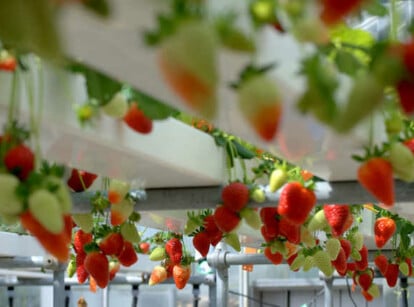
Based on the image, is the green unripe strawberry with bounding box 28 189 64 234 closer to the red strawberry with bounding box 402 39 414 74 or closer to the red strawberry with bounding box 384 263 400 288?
the red strawberry with bounding box 402 39 414 74

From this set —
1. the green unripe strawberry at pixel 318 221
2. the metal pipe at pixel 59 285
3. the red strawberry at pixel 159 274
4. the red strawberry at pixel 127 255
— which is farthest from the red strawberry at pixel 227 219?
the metal pipe at pixel 59 285

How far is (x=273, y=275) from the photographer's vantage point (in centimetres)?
953

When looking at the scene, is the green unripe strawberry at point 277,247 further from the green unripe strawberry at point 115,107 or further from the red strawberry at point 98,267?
the green unripe strawberry at point 115,107


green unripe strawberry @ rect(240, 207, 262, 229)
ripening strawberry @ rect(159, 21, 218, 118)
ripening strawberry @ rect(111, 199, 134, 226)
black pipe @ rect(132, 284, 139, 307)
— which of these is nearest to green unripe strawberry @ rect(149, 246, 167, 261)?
ripening strawberry @ rect(111, 199, 134, 226)

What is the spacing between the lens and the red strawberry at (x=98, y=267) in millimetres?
2928

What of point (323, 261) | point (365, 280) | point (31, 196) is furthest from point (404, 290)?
point (31, 196)

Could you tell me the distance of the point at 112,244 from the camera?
316cm

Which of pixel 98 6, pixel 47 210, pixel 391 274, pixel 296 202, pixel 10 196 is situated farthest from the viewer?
pixel 391 274

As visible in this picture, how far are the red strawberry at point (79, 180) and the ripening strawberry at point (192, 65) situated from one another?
2.19 metres

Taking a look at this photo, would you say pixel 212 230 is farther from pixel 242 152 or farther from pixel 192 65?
pixel 192 65

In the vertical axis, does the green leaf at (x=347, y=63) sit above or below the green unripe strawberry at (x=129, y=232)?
above

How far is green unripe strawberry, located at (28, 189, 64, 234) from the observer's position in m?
1.40

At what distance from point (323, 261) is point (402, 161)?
197 centimetres

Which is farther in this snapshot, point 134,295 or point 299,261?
point 134,295
